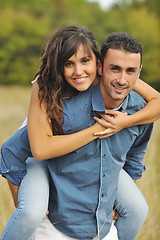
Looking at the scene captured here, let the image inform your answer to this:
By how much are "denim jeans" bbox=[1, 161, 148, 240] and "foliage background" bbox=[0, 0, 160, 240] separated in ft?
20.2

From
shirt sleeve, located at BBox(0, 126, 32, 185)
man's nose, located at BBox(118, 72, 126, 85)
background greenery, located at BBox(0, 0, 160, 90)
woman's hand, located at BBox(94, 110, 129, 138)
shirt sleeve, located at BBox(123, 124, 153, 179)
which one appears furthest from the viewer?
background greenery, located at BBox(0, 0, 160, 90)

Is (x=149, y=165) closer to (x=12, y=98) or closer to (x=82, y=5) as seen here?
(x=12, y=98)

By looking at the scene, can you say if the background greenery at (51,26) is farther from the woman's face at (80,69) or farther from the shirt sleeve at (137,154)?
the woman's face at (80,69)

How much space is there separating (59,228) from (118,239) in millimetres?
597

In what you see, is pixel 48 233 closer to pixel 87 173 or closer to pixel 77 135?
pixel 87 173

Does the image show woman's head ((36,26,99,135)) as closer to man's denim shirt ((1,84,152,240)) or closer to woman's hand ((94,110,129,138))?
man's denim shirt ((1,84,152,240))

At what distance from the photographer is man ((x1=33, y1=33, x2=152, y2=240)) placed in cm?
238

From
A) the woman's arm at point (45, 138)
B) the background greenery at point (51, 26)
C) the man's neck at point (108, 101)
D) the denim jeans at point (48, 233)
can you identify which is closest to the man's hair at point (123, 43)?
the man's neck at point (108, 101)

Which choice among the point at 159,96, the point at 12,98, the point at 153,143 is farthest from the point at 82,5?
the point at 159,96

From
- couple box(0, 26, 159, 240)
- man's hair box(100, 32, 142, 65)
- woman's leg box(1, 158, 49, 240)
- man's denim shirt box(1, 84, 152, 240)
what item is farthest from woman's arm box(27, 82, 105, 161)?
man's hair box(100, 32, 142, 65)

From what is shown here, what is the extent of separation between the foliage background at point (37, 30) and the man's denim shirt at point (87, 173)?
6.33 metres

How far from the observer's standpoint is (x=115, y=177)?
2645 millimetres

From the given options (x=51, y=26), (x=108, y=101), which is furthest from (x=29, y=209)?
(x=51, y=26)

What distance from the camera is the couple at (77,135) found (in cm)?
237
